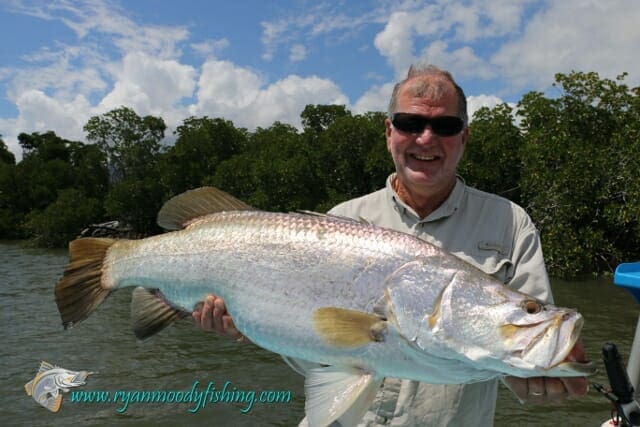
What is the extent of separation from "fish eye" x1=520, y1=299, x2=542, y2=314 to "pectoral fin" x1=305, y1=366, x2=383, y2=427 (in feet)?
2.26

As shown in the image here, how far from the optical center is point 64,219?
123ft

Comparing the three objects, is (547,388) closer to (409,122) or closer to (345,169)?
(409,122)

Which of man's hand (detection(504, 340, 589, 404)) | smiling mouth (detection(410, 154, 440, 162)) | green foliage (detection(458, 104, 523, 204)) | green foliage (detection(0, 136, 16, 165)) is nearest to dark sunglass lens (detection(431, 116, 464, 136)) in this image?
smiling mouth (detection(410, 154, 440, 162))

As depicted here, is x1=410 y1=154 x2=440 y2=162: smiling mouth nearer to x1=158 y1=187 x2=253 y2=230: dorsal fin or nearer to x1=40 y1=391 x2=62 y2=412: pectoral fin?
x1=158 y1=187 x2=253 y2=230: dorsal fin

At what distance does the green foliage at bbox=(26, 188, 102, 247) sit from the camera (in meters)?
36.7

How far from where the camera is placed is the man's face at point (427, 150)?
2758 millimetres

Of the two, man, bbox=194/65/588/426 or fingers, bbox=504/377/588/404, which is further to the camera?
man, bbox=194/65/588/426

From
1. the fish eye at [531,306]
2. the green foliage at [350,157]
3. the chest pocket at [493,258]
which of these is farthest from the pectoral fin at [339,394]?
the green foliage at [350,157]

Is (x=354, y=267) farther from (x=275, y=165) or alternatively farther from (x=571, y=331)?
(x=275, y=165)

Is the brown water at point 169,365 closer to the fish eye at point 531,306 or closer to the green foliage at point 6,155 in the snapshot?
the fish eye at point 531,306

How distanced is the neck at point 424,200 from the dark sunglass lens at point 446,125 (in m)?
0.29

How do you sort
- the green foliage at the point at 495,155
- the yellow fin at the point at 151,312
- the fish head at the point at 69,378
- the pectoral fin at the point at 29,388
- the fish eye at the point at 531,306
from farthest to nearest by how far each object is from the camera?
1. the green foliage at the point at 495,155
2. the fish head at the point at 69,378
3. the pectoral fin at the point at 29,388
4. the yellow fin at the point at 151,312
5. the fish eye at the point at 531,306

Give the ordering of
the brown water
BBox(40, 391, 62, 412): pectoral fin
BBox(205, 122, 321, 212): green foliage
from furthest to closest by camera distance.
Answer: BBox(205, 122, 321, 212): green foliage → BBox(40, 391, 62, 412): pectoral fin → the brown water

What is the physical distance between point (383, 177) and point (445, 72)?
22.5 meters
